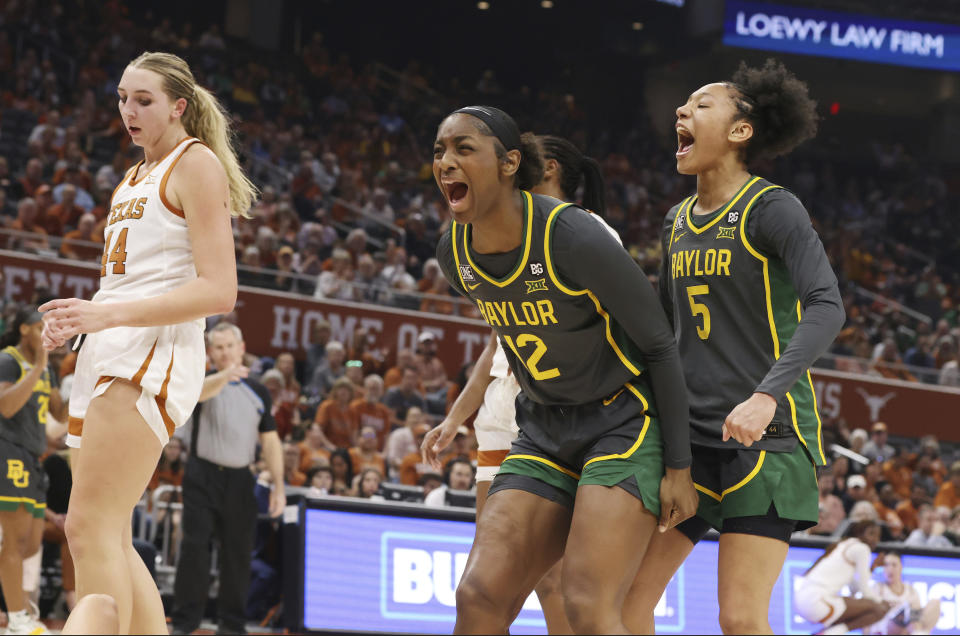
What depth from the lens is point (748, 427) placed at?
3.04 m

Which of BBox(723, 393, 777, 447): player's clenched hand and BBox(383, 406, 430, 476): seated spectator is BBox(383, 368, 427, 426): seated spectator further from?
BBox(723, 393, 777, 447): player's clenched hand

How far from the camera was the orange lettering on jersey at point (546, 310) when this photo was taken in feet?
10.9

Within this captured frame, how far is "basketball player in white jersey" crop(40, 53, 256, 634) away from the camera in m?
3.23

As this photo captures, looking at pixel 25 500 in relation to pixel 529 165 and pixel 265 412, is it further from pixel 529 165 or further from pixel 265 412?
pixel 529 165

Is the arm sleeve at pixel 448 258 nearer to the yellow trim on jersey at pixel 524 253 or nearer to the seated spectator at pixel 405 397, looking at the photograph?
the yellow trim on jersey at pixel 524 253

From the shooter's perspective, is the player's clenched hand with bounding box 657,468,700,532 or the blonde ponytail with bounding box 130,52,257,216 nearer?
the player's clenched hand with bounding box 657,468,700,532

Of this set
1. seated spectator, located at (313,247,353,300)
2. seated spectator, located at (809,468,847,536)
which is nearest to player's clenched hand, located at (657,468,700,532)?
seated spectator, located at (809,468,847,536)

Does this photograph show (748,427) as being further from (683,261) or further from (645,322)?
(683,261)

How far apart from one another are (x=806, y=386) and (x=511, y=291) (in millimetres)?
985

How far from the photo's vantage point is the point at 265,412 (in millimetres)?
8133

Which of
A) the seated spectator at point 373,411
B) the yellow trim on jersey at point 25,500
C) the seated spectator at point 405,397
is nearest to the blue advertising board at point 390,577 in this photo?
the yellow trim on jersey at point 25,500

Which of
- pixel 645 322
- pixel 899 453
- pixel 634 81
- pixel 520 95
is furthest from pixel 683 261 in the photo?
pixel 634 81

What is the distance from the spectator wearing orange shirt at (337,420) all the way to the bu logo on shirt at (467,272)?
8.27 m

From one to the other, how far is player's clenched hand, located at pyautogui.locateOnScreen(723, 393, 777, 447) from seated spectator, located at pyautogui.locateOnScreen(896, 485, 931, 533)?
10.9 m
